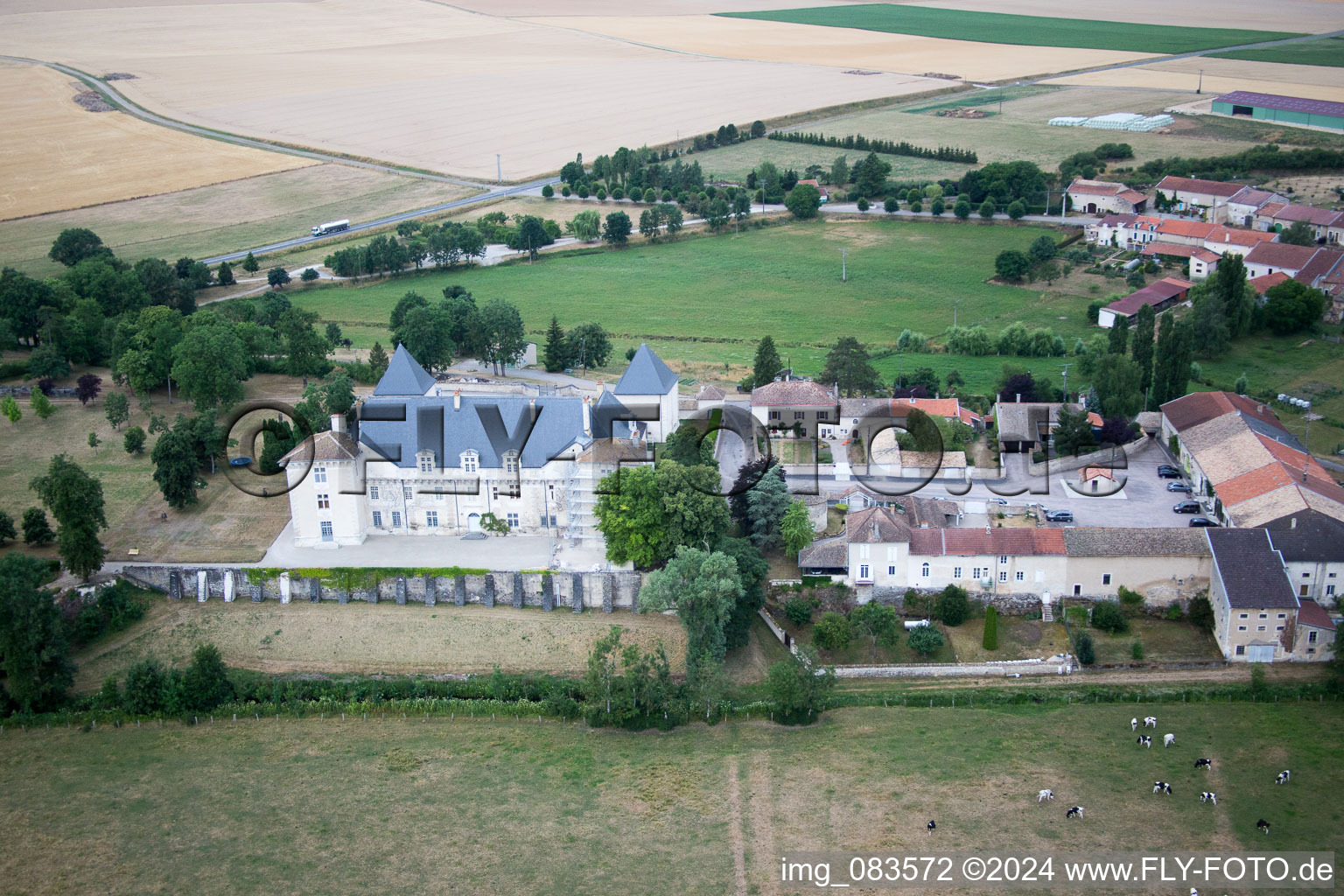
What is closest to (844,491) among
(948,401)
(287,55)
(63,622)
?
(948,401)

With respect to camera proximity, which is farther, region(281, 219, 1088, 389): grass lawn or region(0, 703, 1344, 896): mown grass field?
region(281, 219, 1088, 389): grass lawn

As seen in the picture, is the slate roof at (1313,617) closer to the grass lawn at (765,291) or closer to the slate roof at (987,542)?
the slate roof at (987,542)

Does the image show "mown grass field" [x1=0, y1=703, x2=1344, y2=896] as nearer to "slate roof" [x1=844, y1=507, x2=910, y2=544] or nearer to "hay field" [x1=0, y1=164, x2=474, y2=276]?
"slate roof" [x1=844, y1=507, x2=910, y2=544]

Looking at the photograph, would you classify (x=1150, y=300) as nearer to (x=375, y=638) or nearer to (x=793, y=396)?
(x=793, y=396)

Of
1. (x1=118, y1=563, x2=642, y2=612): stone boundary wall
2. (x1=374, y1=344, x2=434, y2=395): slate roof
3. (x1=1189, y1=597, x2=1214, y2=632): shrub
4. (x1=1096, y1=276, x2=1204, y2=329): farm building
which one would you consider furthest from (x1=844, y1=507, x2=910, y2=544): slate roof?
(x1=1096, y1=276, x2=1204, y2=329): farm building

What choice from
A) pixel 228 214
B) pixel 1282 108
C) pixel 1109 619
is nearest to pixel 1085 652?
pixel 1109 619
